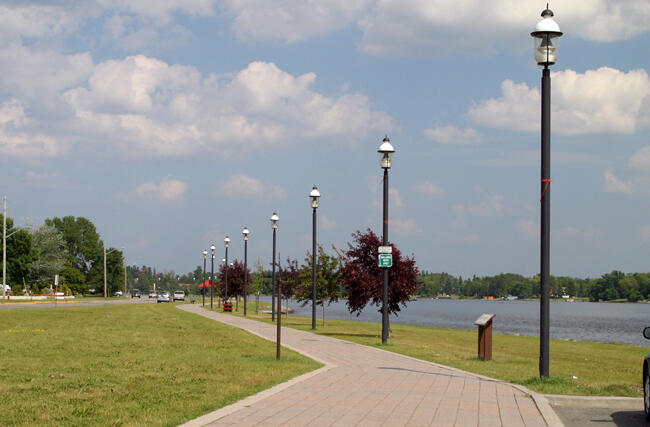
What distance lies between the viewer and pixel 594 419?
934 cm

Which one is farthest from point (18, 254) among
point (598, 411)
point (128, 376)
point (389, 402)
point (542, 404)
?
point (598, 411)

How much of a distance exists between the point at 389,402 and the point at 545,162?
225 inches

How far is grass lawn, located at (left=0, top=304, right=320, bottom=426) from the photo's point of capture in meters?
9.02

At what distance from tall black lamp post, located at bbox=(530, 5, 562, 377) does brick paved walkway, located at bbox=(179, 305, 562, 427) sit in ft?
4.00

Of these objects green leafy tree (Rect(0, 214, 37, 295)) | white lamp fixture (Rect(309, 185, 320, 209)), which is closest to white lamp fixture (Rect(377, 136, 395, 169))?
white lamp fixture (Rect(309, 185, 320, 209))

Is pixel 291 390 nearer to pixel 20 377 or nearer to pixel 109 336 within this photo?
pixel 20 377

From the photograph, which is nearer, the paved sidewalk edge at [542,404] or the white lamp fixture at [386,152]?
the paved sidewalk edge at [542,404]

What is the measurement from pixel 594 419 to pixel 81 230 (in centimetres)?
14002

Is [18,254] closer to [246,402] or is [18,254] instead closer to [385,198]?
[385,198]

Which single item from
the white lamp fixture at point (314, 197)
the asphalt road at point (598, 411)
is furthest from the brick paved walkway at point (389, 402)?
the white lamp fixture at point (314, 197)

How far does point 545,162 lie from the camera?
1316 cm

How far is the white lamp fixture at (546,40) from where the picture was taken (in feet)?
42.1

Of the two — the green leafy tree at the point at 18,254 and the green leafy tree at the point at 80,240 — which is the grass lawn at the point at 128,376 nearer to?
the green leafy tree at the point at 18,254

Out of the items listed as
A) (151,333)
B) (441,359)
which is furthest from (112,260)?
(441,359)
